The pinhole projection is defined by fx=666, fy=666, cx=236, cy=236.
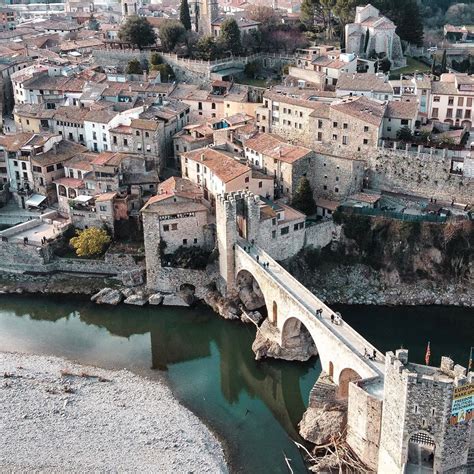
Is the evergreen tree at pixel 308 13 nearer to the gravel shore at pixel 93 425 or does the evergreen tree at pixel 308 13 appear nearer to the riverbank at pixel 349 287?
the riverbank at pixel 349 287

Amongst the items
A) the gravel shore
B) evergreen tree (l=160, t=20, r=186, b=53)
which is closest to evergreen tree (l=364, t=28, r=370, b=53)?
evergreen tree (l=160, t=20, r=186, b=53)

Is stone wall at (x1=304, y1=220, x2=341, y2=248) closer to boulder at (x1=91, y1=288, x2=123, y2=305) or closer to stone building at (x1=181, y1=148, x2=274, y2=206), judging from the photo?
stone building at (x1=181, y1=148, x2=274, y2=206)

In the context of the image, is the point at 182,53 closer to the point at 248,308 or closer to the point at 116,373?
the point at 248,308

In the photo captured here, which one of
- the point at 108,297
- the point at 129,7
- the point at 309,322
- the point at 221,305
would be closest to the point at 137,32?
the point at 129,7

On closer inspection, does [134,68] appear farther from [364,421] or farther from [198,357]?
[364,421]

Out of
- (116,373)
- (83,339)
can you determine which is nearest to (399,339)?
(116,373)

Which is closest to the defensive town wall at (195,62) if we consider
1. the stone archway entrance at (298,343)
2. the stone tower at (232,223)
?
the stone tower at (232,223)
